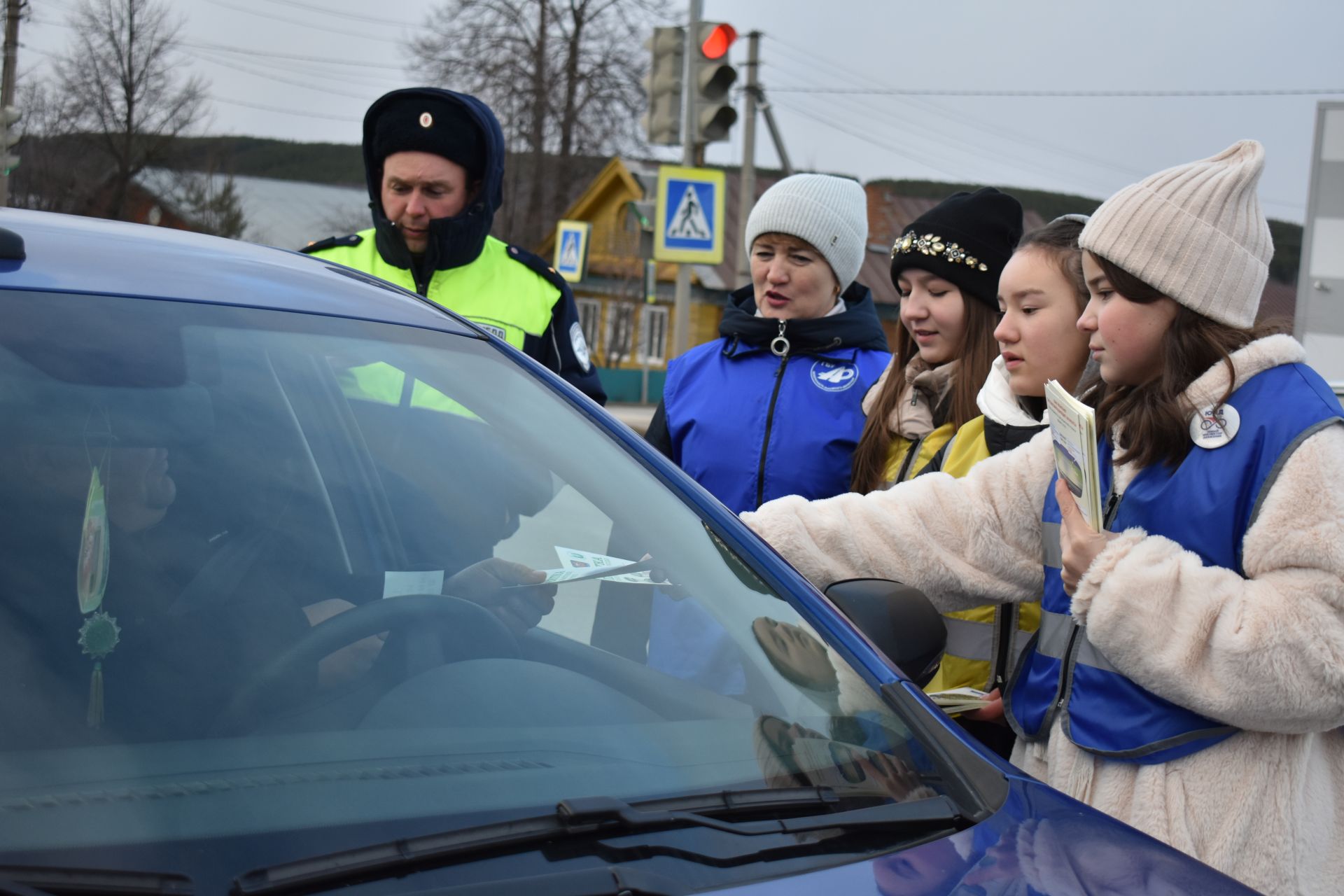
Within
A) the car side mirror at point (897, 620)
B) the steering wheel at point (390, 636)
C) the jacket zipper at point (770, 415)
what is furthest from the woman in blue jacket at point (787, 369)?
the steering wheel at point (390, 636)

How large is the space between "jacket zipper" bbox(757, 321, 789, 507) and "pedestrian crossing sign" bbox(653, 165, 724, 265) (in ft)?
21.7

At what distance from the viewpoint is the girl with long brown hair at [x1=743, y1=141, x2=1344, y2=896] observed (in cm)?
174

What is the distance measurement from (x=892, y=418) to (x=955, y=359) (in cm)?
20

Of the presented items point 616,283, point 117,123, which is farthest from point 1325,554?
point 616,283

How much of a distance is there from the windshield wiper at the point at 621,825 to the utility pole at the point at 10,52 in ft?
56.9

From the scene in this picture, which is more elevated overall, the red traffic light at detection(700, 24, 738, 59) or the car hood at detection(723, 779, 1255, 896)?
the red traffic light at detection(700, 24, 738, 59)

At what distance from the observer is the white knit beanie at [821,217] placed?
321 centimetres

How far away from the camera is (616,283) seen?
37875 mm

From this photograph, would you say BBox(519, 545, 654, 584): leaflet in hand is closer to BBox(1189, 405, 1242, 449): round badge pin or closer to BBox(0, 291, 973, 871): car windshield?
BBox(0, 291, 973, 871): car windshield

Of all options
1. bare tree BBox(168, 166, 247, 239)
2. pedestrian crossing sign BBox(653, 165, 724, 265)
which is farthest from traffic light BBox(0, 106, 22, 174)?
bare tree BBox(168, 166, 247, 239)

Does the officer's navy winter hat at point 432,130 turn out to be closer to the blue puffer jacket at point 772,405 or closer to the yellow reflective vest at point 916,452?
the blue puffer jacket at point 772,405

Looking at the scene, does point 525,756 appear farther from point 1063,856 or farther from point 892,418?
point 892,418

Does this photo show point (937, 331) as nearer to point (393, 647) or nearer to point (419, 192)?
point (419, 192)

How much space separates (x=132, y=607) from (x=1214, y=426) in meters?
1.44
